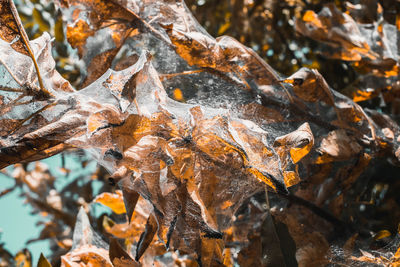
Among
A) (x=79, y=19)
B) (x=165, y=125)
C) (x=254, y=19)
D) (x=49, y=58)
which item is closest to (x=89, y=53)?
(x=79, y=19)

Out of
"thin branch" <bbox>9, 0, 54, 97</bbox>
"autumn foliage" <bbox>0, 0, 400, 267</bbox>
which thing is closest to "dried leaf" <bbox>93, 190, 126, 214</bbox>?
"autumn foliage" <bbox>0, 0, 400, 267</bbox>

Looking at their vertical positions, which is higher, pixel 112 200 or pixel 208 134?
pixel 208 134

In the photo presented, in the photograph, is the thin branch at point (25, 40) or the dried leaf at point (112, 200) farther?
the dried leaf at point (112, 200)

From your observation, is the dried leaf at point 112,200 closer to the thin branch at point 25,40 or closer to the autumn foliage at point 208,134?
the autumn foliage at point 208,134

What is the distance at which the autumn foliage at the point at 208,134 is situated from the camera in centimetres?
44

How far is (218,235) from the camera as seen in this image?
1.40 feet

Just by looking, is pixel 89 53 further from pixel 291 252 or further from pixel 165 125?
pixel 291 252

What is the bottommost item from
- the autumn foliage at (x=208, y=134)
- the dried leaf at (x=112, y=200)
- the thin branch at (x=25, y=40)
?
the dried leaf at (x=112, y=200)

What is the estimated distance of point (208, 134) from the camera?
1.48 feet

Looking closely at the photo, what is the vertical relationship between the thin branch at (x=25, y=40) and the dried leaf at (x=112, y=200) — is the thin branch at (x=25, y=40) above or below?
above

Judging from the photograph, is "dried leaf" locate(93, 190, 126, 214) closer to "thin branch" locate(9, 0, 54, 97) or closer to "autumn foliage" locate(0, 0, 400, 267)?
"autumn foliage" locate(0, 0, 400, 267)

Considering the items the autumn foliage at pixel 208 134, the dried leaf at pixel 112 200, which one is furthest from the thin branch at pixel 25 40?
the dried leaf at pixel 112 200

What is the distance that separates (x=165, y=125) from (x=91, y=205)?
2.03 feet

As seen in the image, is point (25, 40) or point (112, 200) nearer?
point (25, 40)
